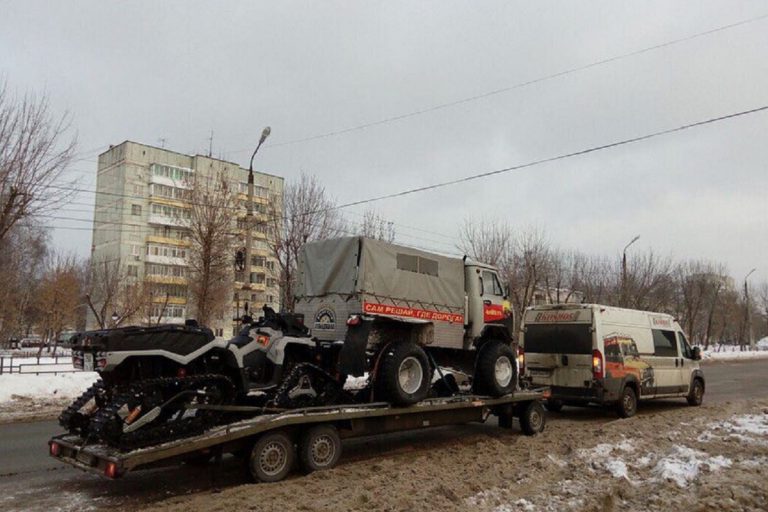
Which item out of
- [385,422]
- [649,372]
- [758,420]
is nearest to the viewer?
[385,422]

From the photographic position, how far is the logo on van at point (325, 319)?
8.73 meters

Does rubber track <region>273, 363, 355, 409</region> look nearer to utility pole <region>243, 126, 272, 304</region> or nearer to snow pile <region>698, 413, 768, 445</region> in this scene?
snow pile <region>698, 413, 768, 445</region>

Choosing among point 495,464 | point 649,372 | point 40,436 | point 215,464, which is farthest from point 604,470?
point 40,436

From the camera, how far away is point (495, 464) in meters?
7.39

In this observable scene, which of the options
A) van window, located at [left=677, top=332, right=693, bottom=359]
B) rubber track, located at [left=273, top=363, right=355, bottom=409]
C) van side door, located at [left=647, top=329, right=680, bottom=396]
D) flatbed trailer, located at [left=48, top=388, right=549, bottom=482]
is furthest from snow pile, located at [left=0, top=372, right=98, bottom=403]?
van window, located at [left=677, top=332, right=693, bottom=359]

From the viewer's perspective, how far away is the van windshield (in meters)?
12.4

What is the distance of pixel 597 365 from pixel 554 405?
1.99m

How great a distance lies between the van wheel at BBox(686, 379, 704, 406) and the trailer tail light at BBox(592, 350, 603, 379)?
427 cm

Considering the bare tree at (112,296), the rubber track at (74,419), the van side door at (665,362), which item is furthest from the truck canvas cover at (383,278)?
the bare tree at (112,296)

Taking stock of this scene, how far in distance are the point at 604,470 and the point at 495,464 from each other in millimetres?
1357

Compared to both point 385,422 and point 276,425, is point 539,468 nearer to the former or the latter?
point 385,422

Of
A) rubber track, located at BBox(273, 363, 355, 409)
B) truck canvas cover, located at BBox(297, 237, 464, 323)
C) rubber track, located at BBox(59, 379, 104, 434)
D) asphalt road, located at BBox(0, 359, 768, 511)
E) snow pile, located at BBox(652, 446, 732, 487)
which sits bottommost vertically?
asphalt road, located at BBox(0, 359, 768, 511)

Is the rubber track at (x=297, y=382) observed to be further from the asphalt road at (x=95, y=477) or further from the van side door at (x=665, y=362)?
the van side door at (x=665, y=362)

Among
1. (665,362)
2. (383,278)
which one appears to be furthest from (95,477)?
(665,362)
